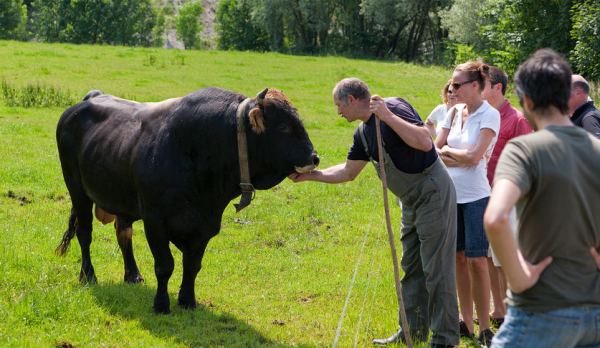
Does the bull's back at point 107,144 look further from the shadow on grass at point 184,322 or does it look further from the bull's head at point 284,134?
the bull's head at point 284,134

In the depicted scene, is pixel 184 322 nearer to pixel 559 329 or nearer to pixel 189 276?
pixel 189 276

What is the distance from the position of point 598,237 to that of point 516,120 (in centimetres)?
312

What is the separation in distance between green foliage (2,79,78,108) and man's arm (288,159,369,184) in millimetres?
13432

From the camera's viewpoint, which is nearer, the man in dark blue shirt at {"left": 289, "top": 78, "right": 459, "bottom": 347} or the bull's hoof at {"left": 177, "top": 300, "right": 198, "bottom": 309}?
the man in dark blue shirt at {"left": 289, "top": 78, "right": 459, "bottom": 347}

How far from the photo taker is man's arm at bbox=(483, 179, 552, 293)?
7.31 feet

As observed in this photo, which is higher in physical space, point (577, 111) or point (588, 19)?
point (588, 19)

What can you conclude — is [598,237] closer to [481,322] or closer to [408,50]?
[481,322]

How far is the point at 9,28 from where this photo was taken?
70625 millimetres

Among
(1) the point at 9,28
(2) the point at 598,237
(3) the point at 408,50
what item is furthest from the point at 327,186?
(1) the point at 9,28

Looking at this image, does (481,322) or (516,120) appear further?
(516,120)

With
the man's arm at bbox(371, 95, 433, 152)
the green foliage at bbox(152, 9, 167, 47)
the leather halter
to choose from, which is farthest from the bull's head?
the green foliage at bbox(152, 9, 167, 47)

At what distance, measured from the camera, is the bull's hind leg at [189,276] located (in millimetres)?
5395

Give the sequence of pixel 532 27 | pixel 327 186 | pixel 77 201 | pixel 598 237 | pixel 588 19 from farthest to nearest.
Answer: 1. pixel 532 27
2. pixel 588 19
3. pixel 327 186
4. pixel 77 201
5. pixel 598 237

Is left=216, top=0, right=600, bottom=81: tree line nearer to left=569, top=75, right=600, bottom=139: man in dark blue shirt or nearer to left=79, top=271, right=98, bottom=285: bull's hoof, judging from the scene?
left=569, top=75, right=600, bottom=139: man in dark blue shirt
